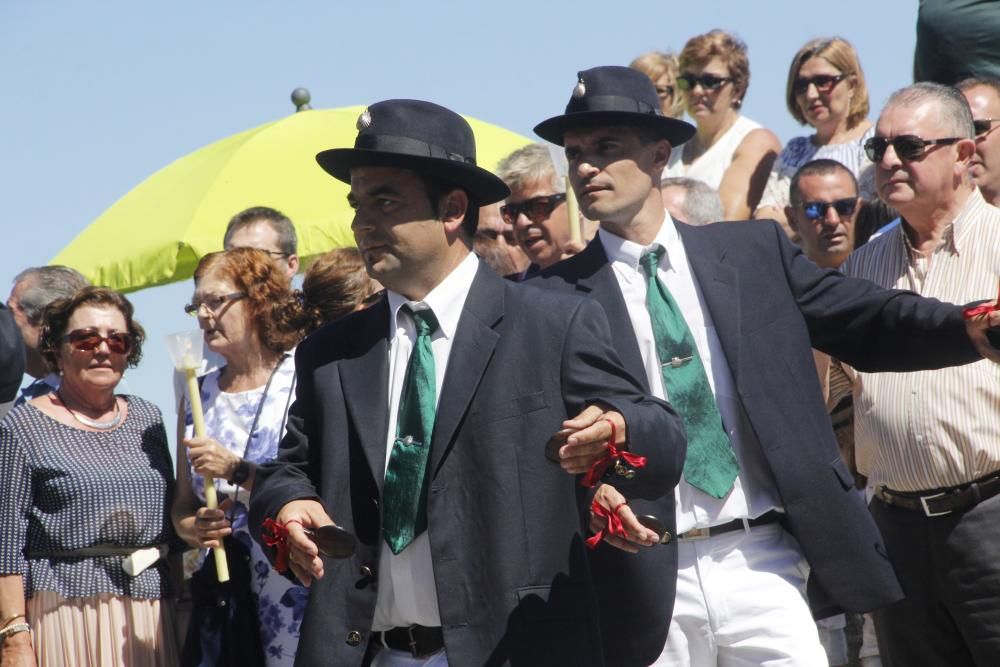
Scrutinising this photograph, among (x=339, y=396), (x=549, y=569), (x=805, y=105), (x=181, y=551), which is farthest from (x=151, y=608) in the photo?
(x=805, y=105)

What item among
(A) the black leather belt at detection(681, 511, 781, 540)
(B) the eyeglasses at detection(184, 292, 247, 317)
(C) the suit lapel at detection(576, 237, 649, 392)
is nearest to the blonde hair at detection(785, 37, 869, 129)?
(B) the eyeglasses at detection(184, 292, 247, 317)

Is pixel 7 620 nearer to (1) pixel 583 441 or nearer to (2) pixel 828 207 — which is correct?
(1) pixel 583 441

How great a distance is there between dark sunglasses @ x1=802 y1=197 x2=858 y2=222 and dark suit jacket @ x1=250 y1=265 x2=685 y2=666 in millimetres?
3557

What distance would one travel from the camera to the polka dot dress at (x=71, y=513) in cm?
666

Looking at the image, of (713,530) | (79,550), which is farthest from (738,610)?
(79,550)

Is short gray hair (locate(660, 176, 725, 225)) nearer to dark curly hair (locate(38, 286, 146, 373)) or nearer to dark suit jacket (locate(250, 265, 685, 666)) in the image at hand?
dark curly hair (locate(38, 286, 146, 373))

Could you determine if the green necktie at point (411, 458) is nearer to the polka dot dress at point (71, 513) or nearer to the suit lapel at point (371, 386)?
the suit lapel at point (371, 386)

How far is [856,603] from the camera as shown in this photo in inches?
197

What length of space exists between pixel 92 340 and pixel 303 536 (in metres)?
3.18

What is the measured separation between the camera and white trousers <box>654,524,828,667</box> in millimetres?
5000

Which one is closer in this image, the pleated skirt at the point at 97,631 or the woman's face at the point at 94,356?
the pleated skirt at the point at 97,631

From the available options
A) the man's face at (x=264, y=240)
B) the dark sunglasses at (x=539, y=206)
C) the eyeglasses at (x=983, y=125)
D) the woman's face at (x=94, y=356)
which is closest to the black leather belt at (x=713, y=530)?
the eyeglasses at (x=983, y=125)

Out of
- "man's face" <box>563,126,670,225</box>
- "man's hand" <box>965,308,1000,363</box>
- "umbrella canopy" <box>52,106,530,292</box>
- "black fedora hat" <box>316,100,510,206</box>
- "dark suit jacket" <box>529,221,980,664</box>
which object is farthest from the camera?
"umbrella canopy" <box>52,106,530,292</box>

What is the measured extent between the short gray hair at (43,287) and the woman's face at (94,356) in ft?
4.75
